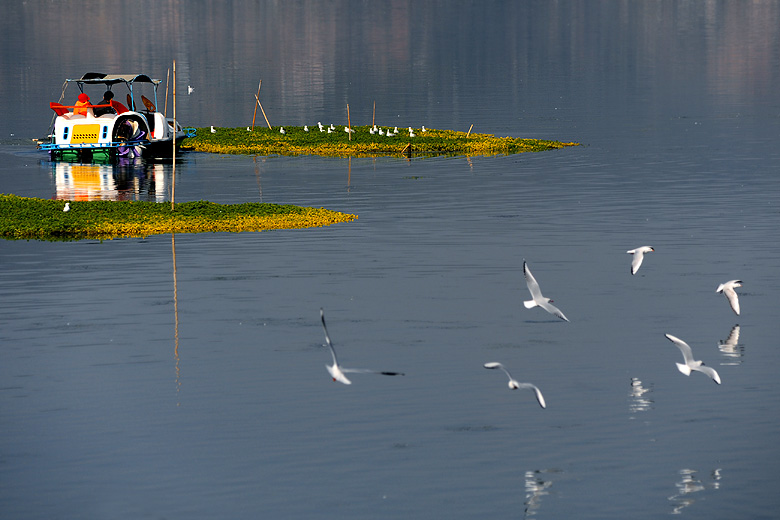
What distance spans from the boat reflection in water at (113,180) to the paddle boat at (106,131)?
1.06 metres

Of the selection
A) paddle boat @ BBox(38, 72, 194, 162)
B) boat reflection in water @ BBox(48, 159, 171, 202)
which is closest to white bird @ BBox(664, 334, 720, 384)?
boat reflection in water @ BBox(48, 159, 171, 202)

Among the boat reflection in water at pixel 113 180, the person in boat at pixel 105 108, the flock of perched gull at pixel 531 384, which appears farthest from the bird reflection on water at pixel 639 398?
the person in boat at pixel 105 108

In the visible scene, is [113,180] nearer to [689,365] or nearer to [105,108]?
[105,108]

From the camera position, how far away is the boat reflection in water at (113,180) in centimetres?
5772

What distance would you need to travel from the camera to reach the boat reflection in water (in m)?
57.7

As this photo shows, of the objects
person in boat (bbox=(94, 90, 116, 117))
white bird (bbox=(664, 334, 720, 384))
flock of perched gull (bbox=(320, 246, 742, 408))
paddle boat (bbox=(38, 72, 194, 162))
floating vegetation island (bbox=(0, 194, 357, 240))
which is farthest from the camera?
person in boat (bbox=(94, 90, 116, 117))

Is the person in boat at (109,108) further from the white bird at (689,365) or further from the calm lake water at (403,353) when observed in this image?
the white bird at (689,365)

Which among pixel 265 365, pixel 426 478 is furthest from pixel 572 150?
pixel 426 478

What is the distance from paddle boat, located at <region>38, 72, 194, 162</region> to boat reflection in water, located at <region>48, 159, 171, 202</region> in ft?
3.49

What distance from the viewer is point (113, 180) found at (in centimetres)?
6397

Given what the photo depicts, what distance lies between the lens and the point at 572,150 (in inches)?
3196

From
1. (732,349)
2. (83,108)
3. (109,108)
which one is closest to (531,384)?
(732,349)

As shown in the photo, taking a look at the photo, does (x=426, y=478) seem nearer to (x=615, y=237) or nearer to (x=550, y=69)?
(x=615, y=237)

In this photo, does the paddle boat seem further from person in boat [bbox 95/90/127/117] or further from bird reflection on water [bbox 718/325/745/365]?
bird reflection on water [bbox 718/325/745/365]
